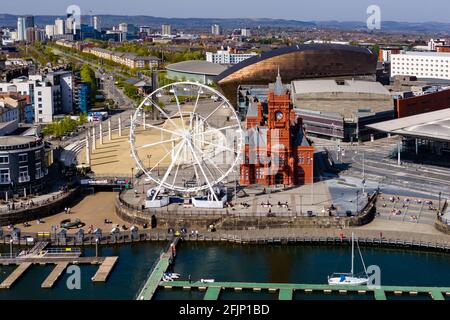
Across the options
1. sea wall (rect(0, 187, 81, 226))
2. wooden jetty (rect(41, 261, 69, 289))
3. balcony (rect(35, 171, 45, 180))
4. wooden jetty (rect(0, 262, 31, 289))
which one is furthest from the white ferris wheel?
wooden jetty (rect(0, 262, 31, 289))

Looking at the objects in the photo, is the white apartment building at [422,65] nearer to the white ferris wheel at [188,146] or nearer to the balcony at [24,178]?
the white ferris wheel at [188,146]

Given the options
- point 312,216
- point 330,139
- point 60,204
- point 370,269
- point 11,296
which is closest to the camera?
point 11,296

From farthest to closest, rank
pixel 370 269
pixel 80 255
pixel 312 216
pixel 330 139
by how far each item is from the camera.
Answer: pixel 330 139 → pixel 312 216 → pixel 80 255 → pixel 370 269

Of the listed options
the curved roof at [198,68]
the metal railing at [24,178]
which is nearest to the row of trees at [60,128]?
the metal railing at [24,178]

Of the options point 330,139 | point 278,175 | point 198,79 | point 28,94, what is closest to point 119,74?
point 198,79

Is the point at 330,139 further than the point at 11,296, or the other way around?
the point at 330,139

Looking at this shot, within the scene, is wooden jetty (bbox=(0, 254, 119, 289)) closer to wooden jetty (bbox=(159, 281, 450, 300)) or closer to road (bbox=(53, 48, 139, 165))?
wooden jetty (bbox=(159, 281, 450, 300))
